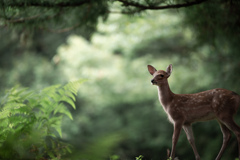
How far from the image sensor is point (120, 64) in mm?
9094

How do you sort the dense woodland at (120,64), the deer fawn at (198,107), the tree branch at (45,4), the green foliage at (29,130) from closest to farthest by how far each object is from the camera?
the green foliage at (29,130)
the deer fawn at (198,107)
the tree branch at (45,4)
the dense woodland at (120,64)

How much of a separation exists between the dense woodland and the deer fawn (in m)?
0.67

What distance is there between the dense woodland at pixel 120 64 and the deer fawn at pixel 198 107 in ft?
2.20

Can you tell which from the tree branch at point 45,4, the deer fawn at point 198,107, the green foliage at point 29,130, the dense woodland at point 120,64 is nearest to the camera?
the green foliage at point 29,130

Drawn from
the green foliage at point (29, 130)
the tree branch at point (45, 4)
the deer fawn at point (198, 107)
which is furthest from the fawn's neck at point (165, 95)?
the tree branch at point (45, 4)

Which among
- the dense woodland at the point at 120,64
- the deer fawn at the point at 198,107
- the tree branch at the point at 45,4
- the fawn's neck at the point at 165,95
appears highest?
the dense woodland at the point at 120,64

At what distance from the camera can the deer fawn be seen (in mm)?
2039

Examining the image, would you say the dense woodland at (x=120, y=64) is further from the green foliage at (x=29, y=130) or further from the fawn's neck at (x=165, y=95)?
the fawn's neck at (x=165, y=95)

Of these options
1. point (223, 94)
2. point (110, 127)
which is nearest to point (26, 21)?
point (223, 94)

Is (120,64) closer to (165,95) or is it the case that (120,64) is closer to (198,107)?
(165,95)

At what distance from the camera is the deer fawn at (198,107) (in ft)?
6.69

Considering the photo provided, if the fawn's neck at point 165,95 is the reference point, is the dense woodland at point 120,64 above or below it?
above

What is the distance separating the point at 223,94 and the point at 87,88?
715 centimetres

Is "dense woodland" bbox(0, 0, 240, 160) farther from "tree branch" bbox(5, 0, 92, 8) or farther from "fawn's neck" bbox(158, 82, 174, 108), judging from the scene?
"fawn's neck" bbox(158, 82, 174, 108)
